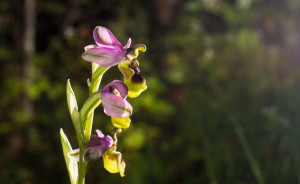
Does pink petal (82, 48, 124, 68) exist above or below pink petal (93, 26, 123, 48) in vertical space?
below

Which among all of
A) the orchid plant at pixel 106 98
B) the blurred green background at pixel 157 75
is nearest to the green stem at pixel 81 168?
the orchid plant at pixel 106 98

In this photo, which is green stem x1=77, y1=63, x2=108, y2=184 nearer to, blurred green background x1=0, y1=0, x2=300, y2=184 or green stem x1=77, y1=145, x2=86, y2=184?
green stem x1=77, y1=145, x2=86, y2=184

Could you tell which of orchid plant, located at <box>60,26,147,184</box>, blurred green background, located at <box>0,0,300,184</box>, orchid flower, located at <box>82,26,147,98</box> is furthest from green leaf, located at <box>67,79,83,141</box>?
blurred green background, located at <box>0,0,300,184</box>

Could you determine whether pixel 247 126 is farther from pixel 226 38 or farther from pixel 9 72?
pixel 9 72

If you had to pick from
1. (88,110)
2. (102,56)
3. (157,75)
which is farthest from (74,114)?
(157,75)

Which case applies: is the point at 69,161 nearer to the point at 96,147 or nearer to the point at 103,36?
the point at 96,147

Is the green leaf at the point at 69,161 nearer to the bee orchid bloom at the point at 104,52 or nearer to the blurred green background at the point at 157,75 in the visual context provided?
the bee orchid bloom at the point at 104,52

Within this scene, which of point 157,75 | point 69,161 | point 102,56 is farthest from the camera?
point 157,75

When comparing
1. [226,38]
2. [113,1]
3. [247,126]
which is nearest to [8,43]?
[113,1]
